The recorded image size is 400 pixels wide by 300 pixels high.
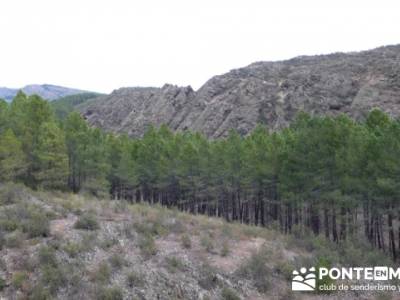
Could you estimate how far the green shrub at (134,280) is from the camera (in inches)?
512

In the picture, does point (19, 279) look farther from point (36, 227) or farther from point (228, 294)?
point (228, 294)

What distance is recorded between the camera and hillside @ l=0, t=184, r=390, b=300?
41.2 ft

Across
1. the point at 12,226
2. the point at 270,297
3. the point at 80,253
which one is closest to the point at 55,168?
the point at 12,226

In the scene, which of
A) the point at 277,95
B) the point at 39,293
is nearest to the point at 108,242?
the point at 39,293

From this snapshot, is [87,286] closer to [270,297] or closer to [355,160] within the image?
[270,297]

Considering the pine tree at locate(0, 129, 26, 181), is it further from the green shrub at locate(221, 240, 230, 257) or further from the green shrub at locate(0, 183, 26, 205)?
the green shrub at locate(221, 240, 230, 257)

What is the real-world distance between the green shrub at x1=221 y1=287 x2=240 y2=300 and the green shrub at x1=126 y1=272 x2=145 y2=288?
2.88 meters

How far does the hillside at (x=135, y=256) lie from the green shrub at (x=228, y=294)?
4 cm

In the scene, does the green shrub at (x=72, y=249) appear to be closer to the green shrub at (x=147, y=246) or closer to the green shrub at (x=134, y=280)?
the green shrub at (x=134, y=280)

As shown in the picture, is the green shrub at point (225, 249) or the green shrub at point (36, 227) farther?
the green shrub at point (225, 249)

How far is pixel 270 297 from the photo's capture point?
14172 millimetres

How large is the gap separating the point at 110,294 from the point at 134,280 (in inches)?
53.5

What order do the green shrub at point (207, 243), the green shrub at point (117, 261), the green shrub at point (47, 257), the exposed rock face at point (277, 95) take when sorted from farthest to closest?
the exposed rock face at point (277, 95) → the green shrub at point (207, 243) → the green shrub at point (117, 261) → the green shrub at point (47, 257)

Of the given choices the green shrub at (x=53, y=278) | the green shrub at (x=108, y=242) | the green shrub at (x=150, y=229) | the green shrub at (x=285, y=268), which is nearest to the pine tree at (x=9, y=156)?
the green shrub at (x=150, y=229)
